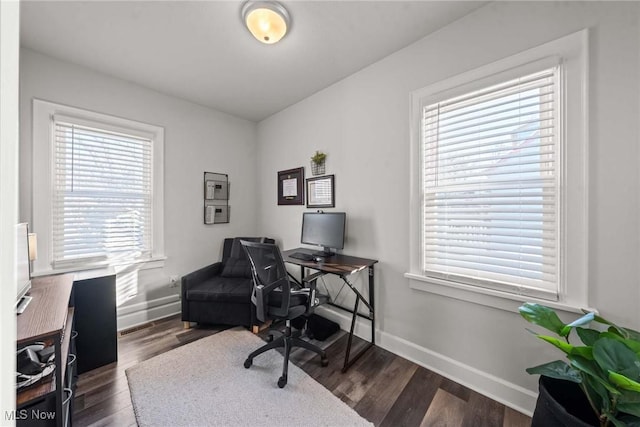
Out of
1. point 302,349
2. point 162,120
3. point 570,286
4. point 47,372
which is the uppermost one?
point 162,120

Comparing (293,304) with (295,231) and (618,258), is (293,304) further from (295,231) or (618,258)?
(618,258)

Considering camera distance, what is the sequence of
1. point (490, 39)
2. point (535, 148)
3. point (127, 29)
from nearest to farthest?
point (535, 148)
point (490, 39)
point (127, 29)

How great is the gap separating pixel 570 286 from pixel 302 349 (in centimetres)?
193

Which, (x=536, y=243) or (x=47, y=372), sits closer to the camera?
(x=47, y=372)

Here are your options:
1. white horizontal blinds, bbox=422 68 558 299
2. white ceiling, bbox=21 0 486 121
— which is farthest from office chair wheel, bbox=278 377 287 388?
white ceiling, bbox=21 0 486 121

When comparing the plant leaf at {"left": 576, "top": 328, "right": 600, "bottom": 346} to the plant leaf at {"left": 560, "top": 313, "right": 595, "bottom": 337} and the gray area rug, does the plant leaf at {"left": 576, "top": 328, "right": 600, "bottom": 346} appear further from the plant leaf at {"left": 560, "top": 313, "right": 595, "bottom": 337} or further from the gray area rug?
the gray area rug

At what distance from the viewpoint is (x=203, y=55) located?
82.8 inches

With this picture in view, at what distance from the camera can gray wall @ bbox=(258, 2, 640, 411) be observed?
1220 millimetres

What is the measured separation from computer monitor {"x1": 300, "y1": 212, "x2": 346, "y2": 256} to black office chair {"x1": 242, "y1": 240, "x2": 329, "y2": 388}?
554mm

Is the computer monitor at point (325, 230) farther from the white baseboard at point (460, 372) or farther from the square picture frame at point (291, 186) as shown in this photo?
the white baseboard at point (460, 372)

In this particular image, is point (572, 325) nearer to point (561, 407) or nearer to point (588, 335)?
point (588, 335)

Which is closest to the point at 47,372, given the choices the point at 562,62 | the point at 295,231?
the point at 295,231

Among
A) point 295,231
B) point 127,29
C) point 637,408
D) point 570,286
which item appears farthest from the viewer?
point 295,231

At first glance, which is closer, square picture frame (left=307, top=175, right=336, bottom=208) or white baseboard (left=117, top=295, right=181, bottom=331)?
white baseboard (left=117, top=295, right=181, bottom=331)
